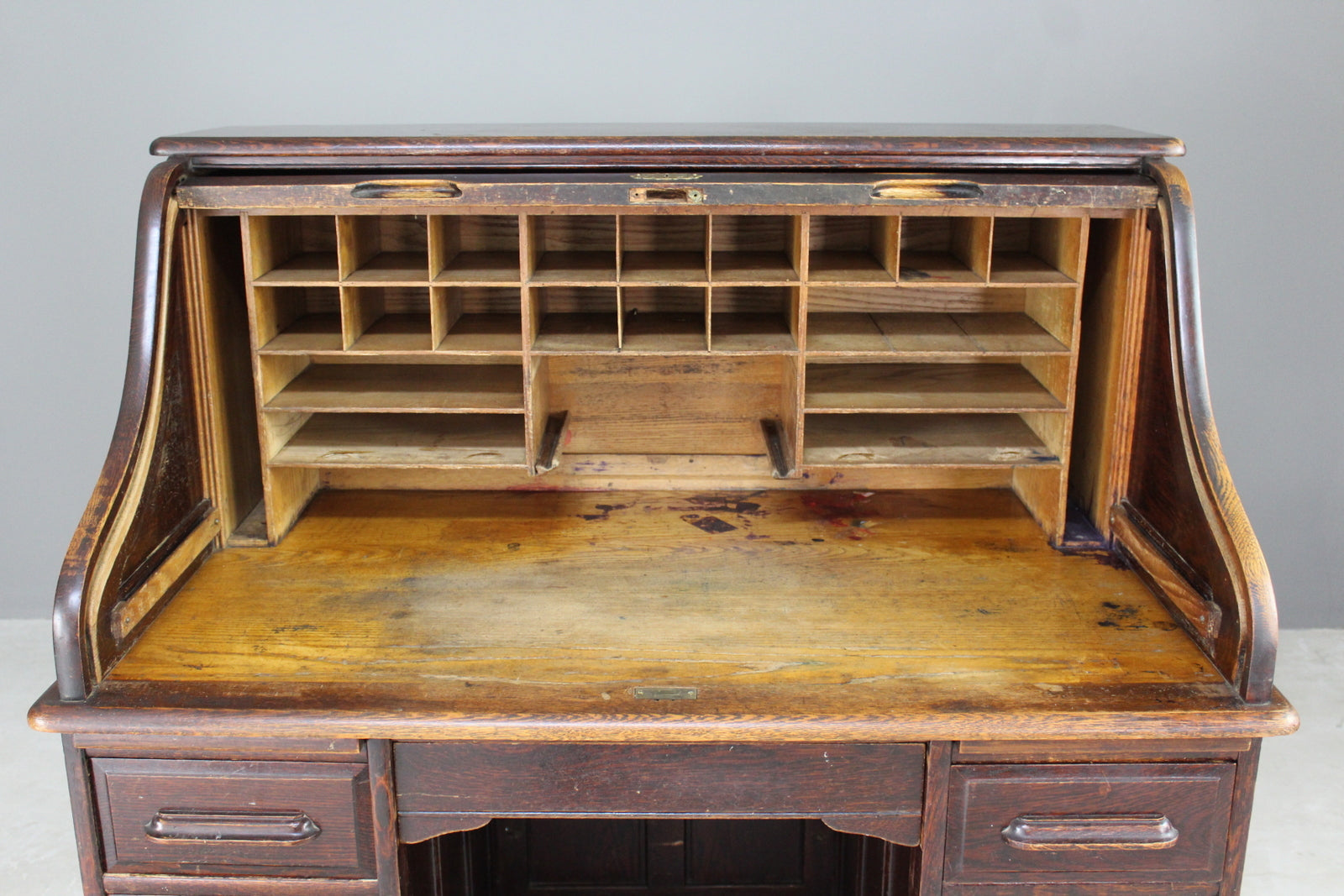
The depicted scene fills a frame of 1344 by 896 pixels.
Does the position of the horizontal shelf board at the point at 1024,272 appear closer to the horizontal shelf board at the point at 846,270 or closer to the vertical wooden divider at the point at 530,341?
the horizontal shelf board at the point at 846,270

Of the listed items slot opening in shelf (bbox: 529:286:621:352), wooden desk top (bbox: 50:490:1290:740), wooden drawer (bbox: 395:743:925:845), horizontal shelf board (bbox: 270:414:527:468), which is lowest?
wooden drawer (bbox: 395:743:925:845)

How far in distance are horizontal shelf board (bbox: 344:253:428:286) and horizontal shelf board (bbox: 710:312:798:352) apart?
523 millimetres

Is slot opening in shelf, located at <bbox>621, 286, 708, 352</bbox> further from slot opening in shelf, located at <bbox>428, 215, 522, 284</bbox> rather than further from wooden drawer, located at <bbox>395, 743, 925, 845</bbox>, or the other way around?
Result: wooden drawer, located at <bbox>395, 743, 925, 845</bbox>

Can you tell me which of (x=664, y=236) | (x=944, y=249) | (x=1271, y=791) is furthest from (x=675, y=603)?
(x=1271, y=791)

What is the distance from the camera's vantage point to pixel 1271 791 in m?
3.02

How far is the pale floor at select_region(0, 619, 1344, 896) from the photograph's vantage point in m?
2.75

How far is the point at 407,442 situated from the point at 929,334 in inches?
38.8

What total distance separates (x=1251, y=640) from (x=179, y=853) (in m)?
1.56

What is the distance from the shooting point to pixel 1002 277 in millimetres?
2059

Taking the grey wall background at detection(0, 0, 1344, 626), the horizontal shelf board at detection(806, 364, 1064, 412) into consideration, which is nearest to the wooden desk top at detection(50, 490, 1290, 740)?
the horizontal shelf board at detection(806, 364, 1064, 412)

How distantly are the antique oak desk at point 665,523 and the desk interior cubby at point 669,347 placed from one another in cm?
1

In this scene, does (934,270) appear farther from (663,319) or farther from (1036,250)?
(663,319)

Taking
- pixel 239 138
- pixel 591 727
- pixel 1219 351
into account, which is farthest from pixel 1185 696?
pixel 1219 351

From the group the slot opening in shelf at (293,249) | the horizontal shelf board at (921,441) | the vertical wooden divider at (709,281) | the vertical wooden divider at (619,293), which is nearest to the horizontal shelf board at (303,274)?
the slot opening in shelf at (293,249)
